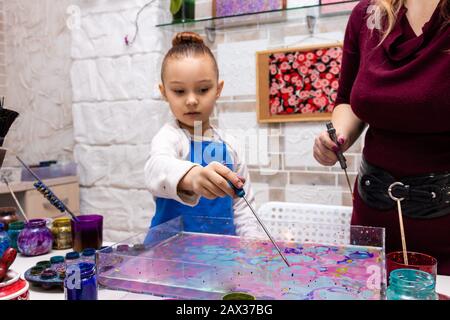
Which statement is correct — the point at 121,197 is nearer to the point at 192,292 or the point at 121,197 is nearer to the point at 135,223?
the point at 135,223

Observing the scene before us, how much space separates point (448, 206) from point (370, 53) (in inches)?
16.5

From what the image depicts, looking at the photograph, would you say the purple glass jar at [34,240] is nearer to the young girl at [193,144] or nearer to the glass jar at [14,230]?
the glass jar at [14,230]

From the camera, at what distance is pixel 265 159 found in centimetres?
206

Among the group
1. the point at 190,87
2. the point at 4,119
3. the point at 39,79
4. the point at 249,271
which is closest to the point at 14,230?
the point at 4,119

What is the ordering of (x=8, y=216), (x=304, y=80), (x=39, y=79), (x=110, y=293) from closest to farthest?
1. (x=110, y=293)
2. (x=8, y=216)
3. (x=304, y=80)
4. (x=39, y=79)

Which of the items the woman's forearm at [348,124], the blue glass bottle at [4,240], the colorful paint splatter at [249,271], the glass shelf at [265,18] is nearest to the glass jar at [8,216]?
the blue glass bottle at [4,240]

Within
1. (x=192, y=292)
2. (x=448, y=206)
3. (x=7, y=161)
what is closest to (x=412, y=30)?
(x=448, y=206)

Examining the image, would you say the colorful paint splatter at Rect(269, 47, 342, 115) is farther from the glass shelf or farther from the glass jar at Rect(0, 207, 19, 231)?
the glass jar at Rect(0, 207, 19, 231)

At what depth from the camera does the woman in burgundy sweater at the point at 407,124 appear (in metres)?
0.94

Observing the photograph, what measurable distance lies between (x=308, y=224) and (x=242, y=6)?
1.34m

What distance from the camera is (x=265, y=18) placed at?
2.00 meters

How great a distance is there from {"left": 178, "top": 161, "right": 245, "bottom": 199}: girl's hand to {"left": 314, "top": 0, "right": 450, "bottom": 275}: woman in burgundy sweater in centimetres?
33

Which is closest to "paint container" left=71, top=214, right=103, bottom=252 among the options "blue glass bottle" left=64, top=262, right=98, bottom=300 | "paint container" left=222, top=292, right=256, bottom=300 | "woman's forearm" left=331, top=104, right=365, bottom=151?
"blue glass bottle" left=64, top=262, right=98, bottom=300

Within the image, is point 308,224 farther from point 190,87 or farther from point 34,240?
point 34,240
